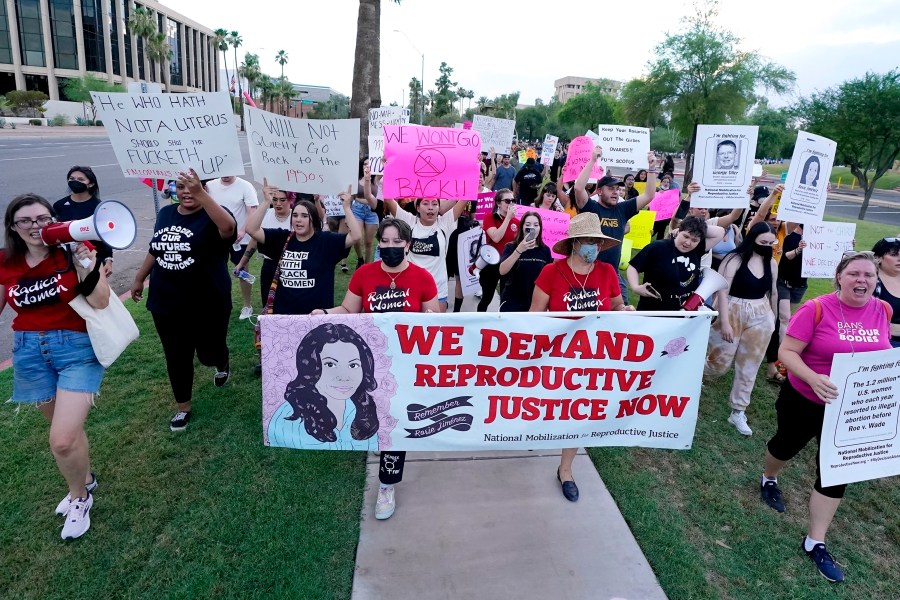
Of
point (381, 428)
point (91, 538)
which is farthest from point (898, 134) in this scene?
point (91, 538)

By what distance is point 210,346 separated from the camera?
4664 mm

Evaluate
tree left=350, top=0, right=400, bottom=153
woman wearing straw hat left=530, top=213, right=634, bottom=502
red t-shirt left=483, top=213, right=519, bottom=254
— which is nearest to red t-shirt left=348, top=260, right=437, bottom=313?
woman wearing straw hat left=530, top=213, right=634, bottom=502

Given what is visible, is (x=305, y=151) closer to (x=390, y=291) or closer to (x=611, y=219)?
(x=390, y=291)

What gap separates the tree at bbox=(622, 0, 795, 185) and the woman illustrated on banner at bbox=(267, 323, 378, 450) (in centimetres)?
2556

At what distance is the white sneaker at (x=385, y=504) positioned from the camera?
11.5 ft

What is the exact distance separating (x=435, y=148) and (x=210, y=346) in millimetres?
2760

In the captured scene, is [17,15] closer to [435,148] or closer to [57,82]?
[57,82]

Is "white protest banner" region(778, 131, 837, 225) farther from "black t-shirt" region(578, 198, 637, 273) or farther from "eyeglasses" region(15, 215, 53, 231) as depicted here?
"eyeglasses" region(15, 215, 53, 231)

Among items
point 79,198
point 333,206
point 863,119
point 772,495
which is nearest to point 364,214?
point 333,206

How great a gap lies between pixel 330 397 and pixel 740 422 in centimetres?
381

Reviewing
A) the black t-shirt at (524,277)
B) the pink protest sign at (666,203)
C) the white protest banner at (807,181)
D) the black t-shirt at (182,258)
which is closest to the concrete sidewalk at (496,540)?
the black t-shirt at (524,277)

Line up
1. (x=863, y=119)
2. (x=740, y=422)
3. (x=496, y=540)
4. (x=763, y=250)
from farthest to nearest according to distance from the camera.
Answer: (x=863, y=119), (x=740, y=422), (x=763, y=250), (x=496, y=540)

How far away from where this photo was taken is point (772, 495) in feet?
12.9

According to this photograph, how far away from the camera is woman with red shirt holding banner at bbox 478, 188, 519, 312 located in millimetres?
6145
